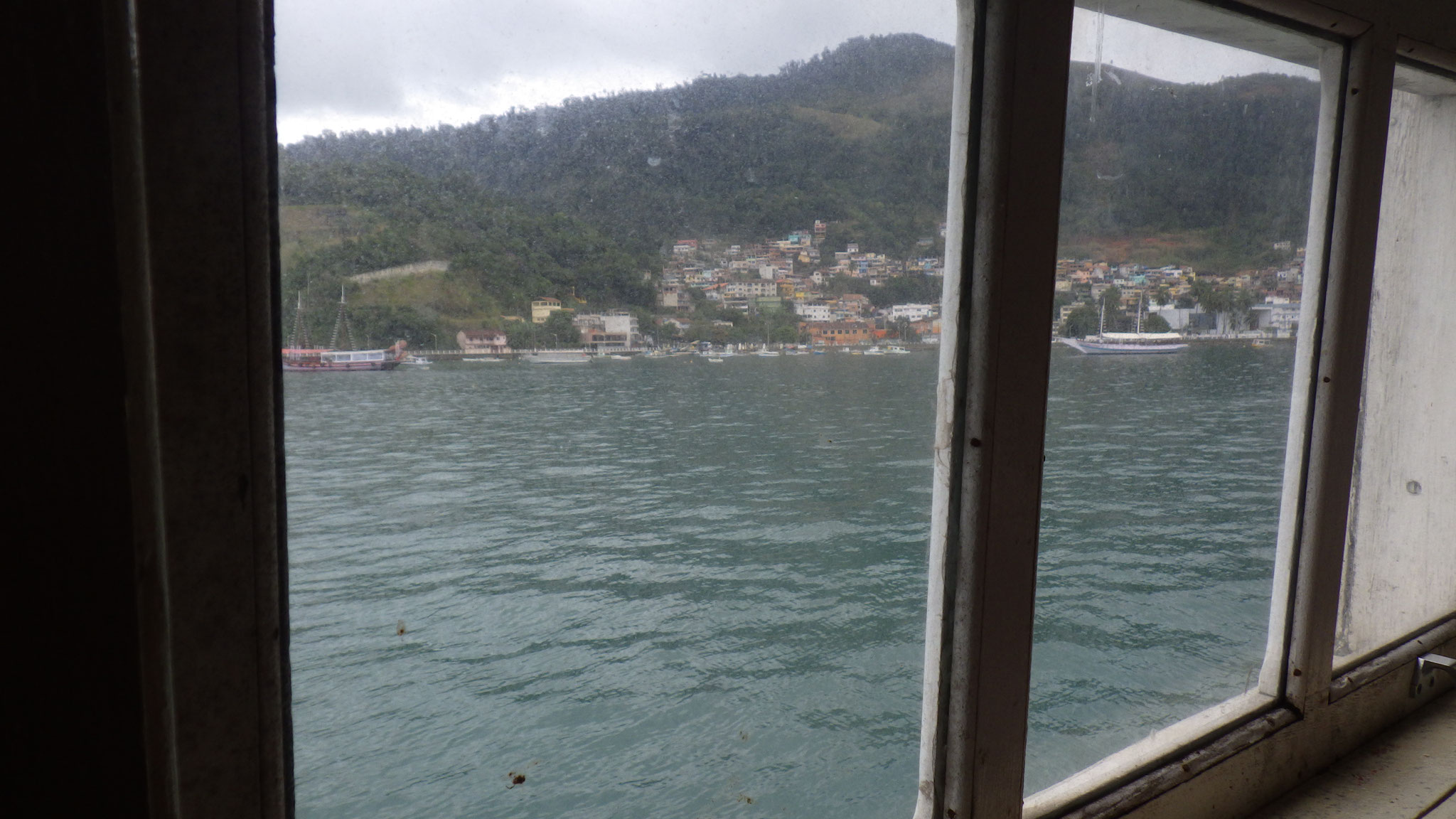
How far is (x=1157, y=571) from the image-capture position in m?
4.96

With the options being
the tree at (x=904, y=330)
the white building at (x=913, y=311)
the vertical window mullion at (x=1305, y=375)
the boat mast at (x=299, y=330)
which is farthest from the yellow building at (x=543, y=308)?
the vertical window mullion at (x=1305, y=375)

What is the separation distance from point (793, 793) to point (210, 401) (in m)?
3.99

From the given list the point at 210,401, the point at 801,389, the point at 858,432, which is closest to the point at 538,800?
the point at 210,401

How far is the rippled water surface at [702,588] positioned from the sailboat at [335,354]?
3cm

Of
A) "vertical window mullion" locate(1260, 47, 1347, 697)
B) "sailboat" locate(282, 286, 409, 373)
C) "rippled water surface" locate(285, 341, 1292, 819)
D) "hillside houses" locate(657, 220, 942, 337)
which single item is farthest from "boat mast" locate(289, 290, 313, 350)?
"vertical window mullion" locate(1260, 47, 1347, 697)

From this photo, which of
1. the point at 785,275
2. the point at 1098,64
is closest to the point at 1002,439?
the point at 1098,64

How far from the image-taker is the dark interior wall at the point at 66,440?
38 centimetres

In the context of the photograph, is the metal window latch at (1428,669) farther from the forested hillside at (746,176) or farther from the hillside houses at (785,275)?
the hillside houses at (785,275)

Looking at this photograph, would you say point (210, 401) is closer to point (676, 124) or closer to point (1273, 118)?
point (676, 124)

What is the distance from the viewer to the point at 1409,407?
1812 millimetres

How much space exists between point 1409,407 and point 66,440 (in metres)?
2.39

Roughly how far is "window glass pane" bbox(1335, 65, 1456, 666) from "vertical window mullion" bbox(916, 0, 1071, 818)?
4.17ft

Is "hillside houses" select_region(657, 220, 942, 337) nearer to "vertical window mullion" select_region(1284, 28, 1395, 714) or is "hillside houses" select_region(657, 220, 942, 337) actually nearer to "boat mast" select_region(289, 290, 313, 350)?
"vertical window mullion" select_region(1284, 28, 1395, 714)

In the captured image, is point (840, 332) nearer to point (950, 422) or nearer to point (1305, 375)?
point (1305, 375)
